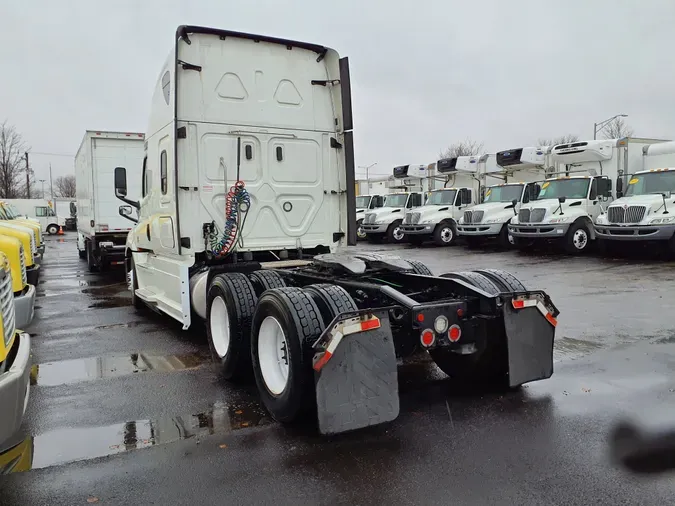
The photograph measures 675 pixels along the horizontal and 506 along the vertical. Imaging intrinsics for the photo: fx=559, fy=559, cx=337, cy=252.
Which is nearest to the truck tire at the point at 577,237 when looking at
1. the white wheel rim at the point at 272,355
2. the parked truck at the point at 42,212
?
the white wheel rim at the point at 272,355

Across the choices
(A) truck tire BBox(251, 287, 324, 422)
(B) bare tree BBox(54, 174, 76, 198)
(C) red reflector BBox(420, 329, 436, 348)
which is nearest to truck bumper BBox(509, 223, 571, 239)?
(C) red reflector BBox(420, 329, 436, 348)

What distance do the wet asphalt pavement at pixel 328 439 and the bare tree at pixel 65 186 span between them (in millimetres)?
109774

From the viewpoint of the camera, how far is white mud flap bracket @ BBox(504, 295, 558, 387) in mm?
4457

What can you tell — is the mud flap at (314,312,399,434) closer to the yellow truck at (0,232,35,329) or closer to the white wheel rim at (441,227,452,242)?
the yellow truck at (0,232,35,329)

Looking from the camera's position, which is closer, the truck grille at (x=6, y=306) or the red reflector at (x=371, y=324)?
the truck grille at (x=6, y=306)

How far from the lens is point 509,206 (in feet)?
67.3

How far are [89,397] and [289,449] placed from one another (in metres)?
2.28

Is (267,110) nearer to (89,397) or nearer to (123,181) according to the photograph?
(123,181)

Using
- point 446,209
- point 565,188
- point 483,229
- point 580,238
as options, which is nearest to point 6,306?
point 580,238

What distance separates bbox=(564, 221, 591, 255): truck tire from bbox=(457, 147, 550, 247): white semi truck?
7.52 ft

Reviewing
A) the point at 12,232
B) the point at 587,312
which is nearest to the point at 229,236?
the point at 12,232

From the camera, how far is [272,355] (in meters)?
4.66

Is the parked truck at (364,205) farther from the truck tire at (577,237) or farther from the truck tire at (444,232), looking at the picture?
the truck tire at (577,237)

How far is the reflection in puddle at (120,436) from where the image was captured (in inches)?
152
